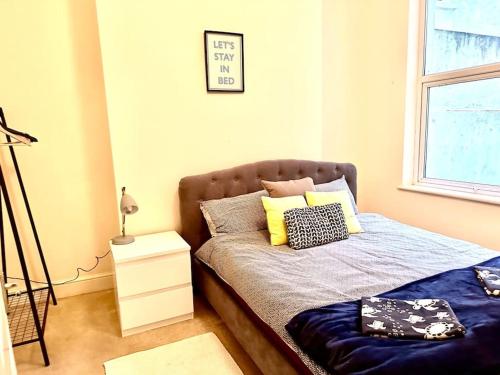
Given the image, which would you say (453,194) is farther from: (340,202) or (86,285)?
(86,285)

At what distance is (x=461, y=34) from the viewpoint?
2.84m

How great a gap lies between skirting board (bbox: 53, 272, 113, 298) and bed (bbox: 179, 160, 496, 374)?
2.58 ft

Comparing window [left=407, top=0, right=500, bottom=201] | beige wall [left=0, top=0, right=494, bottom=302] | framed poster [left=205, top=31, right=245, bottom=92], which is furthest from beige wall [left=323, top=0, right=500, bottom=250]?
framed poster [left=205, top=31, right=245, bottom=92]

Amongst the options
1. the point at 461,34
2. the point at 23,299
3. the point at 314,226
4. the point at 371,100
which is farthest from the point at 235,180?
the point at 461,34

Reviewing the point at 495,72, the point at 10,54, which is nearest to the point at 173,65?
the point at 10,54

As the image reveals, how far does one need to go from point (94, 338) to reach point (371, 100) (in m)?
3.12

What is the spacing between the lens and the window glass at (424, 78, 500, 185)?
8.82ft

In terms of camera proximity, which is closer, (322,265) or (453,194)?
(322,265)

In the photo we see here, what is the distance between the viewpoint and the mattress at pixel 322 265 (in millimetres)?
1695

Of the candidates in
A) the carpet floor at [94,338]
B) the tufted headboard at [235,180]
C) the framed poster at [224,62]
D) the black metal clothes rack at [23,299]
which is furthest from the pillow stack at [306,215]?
the black metal clothes rack at [23,299]

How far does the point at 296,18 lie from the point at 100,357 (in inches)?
116

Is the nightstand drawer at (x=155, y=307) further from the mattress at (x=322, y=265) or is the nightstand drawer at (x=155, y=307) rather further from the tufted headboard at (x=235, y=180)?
the tufted headboard at (x=235, y=180)

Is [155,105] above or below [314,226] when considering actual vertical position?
above

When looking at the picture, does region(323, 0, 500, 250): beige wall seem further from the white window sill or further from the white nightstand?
the white nightstand
